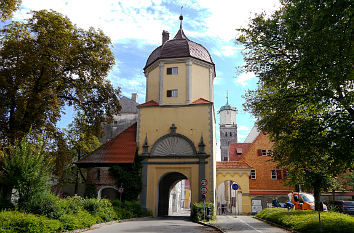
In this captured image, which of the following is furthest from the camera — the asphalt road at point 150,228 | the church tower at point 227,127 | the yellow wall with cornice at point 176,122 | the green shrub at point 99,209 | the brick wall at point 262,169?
the church tower at point 227,127

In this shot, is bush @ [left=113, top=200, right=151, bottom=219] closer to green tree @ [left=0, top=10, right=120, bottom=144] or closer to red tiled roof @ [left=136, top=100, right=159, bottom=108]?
green tree @ [left=0, top=10, right=120, bottom=144]

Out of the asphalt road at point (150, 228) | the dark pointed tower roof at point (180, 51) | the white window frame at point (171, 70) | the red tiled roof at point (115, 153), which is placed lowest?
the asphalt road at point (150, 228)

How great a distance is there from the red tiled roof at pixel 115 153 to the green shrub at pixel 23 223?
1557 cm

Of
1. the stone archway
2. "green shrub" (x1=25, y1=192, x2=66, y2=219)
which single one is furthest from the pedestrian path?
the stone archway

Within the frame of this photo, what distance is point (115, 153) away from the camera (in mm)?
28922

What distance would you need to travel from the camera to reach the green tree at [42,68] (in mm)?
19438

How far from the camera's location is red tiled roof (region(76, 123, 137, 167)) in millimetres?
28234

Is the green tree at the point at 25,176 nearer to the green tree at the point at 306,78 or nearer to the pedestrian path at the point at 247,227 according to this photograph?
the pedestrian path at the point at 247,227

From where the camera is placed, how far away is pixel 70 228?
46.3 feet

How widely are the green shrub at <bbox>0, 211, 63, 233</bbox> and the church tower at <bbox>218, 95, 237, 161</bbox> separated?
8251 cm

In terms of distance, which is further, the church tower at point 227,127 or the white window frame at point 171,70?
the church tower at point 227,127

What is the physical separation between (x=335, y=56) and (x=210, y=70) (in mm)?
20890

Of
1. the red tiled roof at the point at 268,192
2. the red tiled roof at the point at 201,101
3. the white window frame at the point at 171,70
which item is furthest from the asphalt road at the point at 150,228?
the red tiled roof at the point at 268,192

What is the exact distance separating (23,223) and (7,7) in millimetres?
9434
